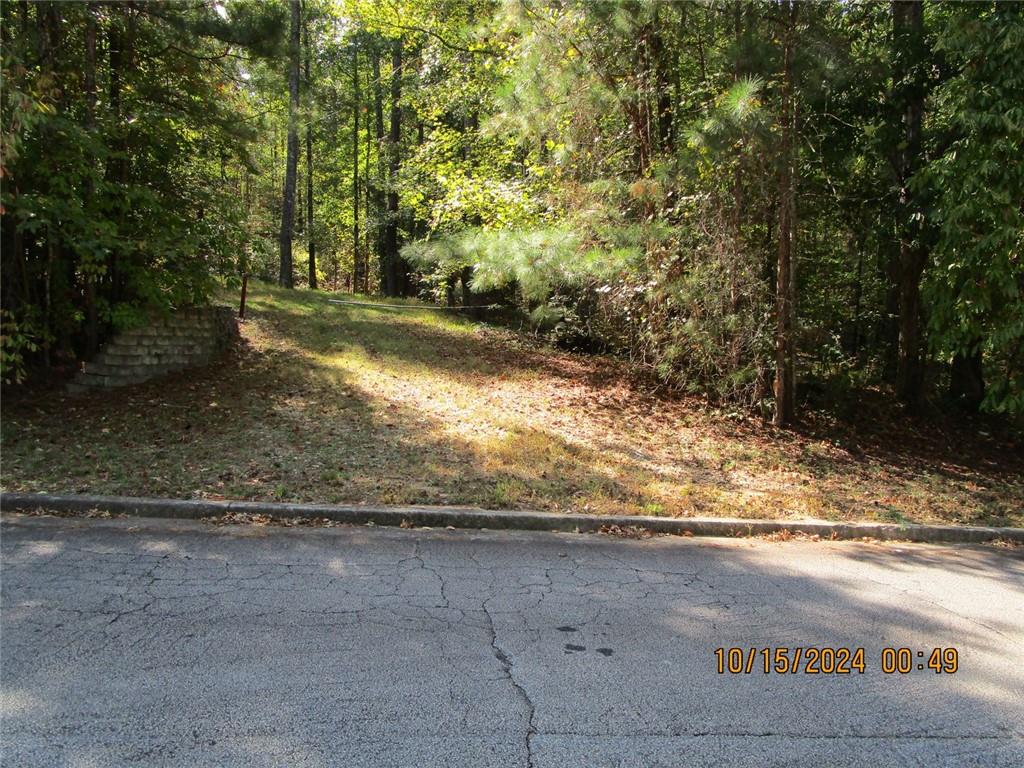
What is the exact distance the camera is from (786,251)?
380 inches

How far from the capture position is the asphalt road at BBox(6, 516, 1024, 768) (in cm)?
302

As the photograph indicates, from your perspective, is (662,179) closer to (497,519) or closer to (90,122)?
(497,519)

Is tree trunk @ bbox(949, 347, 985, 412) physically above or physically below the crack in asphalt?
above

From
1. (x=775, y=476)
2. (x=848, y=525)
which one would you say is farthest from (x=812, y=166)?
(x=848, y=525)

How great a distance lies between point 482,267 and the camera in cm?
1001

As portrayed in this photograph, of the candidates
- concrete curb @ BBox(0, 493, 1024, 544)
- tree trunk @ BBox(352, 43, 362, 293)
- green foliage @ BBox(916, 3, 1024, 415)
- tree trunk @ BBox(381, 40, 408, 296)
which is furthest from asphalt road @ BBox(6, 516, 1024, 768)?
tree trunk @ BBox(352, 43, 362, 293)

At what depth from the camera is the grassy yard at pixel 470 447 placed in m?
6.93

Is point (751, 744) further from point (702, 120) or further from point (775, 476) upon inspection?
point (702, 120)

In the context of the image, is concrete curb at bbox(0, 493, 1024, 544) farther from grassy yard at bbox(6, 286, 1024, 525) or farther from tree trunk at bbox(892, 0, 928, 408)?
tree trunk at bbox(892, 0, 928, 408)

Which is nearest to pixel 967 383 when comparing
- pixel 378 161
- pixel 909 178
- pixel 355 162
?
pixel 909 178

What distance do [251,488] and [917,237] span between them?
32.2ft

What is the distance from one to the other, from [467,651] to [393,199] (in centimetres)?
2049
